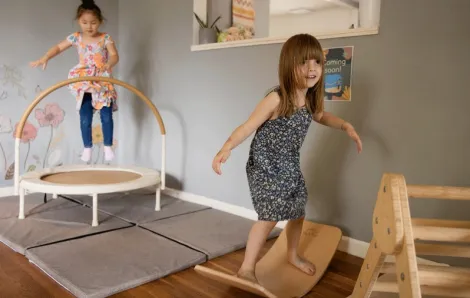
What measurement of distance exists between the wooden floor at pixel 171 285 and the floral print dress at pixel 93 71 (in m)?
1.08

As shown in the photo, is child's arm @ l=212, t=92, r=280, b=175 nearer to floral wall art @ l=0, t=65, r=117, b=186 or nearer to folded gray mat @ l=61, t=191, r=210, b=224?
folded gray mat @ l=61, t=191, r=210, b=224

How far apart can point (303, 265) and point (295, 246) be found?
83 millimetres

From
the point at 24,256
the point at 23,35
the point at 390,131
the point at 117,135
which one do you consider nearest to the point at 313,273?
the point at 390,131

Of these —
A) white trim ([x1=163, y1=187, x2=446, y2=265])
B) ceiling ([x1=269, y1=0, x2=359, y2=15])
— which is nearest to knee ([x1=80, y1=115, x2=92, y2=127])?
white trim ([x1=163, y1=187, x2=446, y2=265])

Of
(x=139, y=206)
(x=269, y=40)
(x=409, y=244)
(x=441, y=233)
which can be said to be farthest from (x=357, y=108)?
(x=139, y=206)

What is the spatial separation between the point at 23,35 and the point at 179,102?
1152 mm

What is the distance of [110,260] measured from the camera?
5.55 feet

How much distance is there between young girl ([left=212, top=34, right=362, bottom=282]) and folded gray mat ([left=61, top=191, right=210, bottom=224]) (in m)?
0.95

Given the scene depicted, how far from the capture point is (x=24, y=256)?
69.2 inches

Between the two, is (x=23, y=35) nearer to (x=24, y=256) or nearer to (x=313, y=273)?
(x=24, y=256)

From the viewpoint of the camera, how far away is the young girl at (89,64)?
2482mm

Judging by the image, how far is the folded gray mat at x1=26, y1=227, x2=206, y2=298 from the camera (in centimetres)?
148

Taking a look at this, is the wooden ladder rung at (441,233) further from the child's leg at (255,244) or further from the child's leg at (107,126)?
the child's leg at (107,126)

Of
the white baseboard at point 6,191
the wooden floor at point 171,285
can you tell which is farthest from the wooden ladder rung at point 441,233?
the white baseboard at point 6,191
